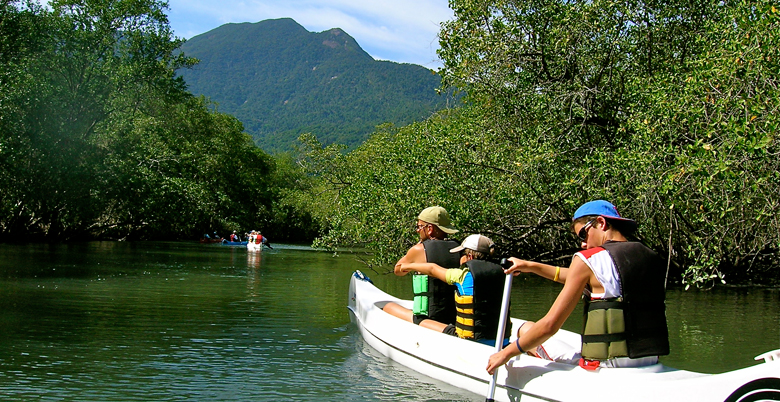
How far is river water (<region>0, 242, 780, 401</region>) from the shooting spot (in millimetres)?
6434

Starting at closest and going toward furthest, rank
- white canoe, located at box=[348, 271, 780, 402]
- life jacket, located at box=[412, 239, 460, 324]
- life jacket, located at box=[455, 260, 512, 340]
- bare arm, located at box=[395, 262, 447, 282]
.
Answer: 1. white canoe, located at box=[348, 271, 780, 402]
2. life jacket, located at box=[455, 260, 512, 340]
3. bare arm, located at box=[395, 262, 447, 282]
4. life jacket, located at box=[412, 239, 460, 324]

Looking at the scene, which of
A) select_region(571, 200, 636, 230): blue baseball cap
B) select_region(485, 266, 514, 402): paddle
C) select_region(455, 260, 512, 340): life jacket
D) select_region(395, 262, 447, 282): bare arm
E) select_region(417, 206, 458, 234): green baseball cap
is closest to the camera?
select_region(571, 200, 636, 230): blue baseball cap

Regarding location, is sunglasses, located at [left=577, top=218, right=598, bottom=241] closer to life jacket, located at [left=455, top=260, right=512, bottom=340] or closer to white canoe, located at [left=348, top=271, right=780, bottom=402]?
white canoe, located at [left=348, top=271, right=780, bottom=402]

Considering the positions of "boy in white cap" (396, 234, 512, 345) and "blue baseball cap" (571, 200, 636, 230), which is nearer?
"blue baseball cap" (571, 200, 636, 230)

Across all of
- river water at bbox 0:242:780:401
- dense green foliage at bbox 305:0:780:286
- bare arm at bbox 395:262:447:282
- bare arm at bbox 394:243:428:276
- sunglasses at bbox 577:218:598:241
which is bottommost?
river water at bbox 0:242:780:401

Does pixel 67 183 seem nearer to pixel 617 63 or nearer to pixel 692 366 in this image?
pixel 617 63

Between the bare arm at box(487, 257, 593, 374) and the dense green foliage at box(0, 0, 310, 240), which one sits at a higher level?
the dense green foliage at box(0, 0, 310, 240)

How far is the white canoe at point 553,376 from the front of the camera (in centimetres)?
425

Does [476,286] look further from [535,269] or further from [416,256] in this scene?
[535,269]

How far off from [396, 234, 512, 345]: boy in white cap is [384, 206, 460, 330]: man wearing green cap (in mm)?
311

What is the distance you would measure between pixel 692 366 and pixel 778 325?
430cm

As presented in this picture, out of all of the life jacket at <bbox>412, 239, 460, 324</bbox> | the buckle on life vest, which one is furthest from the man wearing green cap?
the buckle on life vest

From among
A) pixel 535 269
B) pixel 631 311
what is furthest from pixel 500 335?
pixel 631 311

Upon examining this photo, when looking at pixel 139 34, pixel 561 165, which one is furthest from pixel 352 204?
pixel 139 34
